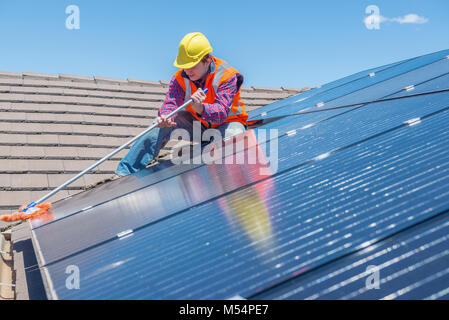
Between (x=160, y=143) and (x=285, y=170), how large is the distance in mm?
2613

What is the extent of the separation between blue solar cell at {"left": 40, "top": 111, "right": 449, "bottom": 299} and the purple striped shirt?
6.79 ft

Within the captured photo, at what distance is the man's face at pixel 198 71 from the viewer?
203 inches

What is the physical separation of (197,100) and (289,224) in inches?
109

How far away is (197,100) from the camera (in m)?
4.76

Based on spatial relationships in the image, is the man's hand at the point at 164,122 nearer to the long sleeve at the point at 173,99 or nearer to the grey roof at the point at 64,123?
the long sleeve at the point at 173,99

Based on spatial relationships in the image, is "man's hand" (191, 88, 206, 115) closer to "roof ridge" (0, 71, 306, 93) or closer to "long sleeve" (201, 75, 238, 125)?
"long sleeve" (201, 75, 238, 125)

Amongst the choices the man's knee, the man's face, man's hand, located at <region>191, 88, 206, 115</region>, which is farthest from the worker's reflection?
the man's face

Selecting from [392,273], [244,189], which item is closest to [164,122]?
[244,189]

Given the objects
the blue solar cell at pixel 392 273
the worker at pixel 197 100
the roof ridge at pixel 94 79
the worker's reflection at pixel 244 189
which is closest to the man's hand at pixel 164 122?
the worker at pixel 197 100

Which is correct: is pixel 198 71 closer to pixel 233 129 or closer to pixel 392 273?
pixel 233 129

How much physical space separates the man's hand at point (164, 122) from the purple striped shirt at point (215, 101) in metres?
0.24

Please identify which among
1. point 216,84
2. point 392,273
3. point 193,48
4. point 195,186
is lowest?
point 392,273
